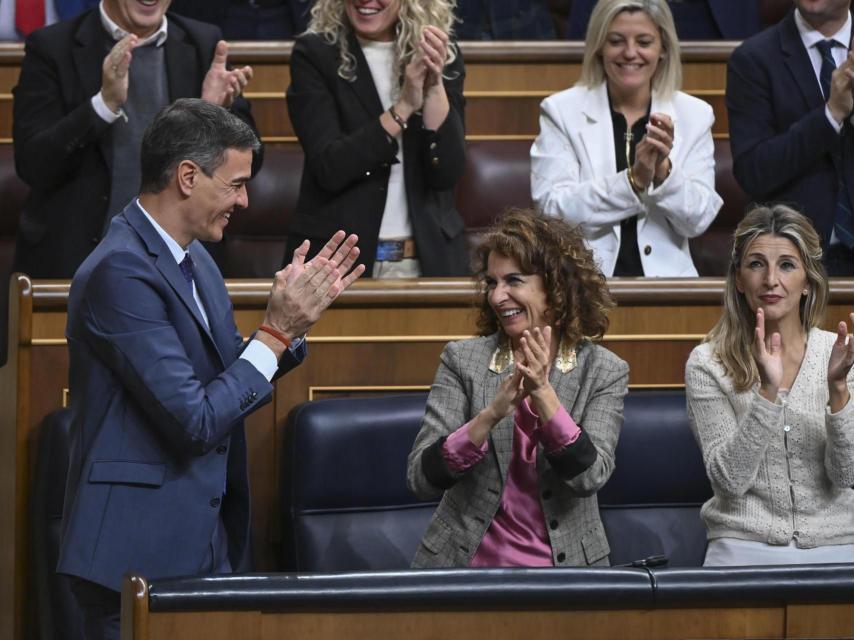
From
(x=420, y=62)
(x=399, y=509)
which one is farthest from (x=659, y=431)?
(x=420, y=62)

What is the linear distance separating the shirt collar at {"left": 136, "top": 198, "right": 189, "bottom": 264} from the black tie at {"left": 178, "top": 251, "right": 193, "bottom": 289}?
0.05ft

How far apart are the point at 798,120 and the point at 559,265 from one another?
0.88 m

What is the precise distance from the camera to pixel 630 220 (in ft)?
8.38

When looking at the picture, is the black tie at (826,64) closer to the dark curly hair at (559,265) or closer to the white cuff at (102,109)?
the dark curly hair at (559,265)

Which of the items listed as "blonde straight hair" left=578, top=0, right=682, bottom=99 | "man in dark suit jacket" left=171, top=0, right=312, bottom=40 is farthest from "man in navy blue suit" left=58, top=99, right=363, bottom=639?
"man in dark suit jacket" left=171, top=0, right=312, bottom=40

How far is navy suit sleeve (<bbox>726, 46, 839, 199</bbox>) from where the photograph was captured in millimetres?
2504

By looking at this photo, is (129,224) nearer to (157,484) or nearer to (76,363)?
(76,363)

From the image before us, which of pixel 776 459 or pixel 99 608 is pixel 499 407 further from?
pixel 99 608

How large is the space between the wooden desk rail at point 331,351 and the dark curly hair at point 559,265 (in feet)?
0.70

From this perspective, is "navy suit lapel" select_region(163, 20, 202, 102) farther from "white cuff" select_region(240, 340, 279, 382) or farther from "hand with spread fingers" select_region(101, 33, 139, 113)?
"white cuff" select_region(240, 340, 279, 382)

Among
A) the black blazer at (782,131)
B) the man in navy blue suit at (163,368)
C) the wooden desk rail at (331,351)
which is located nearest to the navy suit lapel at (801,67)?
the black blazer at (782,131)

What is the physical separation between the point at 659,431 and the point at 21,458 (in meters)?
0.92

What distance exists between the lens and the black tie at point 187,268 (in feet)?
5.46

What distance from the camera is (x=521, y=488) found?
6.15ft
